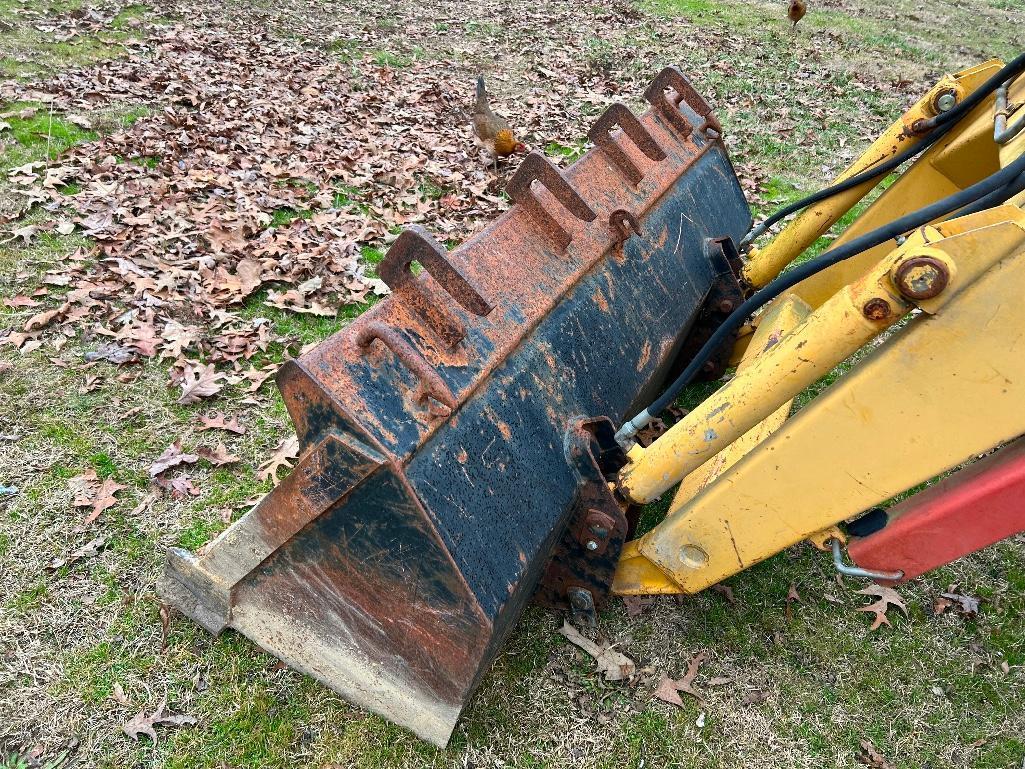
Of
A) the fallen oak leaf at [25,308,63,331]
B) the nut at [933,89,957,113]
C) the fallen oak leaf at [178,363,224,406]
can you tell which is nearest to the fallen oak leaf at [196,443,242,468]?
the fallen oak leaf at [178,363,224,406]

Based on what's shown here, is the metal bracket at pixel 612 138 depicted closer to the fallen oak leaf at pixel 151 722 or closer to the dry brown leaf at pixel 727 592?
the dry brown leaf at pixel 727 592

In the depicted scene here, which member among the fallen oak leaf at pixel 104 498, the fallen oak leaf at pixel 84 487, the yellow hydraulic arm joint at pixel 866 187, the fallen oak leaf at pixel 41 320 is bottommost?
the yellow hydraulic arm joint at pixel 866 187

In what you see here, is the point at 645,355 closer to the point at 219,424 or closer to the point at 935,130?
the point at 935,130

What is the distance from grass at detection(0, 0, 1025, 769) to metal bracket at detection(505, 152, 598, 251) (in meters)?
1.50

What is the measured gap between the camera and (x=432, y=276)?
1.95 metres

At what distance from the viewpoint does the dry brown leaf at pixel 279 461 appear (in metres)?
3.32

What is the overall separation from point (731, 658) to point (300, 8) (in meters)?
10.7

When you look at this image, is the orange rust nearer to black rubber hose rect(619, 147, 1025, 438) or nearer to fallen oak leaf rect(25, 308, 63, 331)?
black rubber hose rect(619, 147, 1025, 438)

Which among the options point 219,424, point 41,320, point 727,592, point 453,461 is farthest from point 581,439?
point 41,320

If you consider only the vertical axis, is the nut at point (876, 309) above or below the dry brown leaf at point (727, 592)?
Answer: above

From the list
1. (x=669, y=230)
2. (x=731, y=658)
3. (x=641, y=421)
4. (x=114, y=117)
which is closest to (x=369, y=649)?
(x=641, y=421)

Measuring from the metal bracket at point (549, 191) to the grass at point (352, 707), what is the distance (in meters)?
1.50

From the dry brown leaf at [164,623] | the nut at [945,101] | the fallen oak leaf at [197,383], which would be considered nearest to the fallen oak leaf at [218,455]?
the fallen oak leaf at [197,383]

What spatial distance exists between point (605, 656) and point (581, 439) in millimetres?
1001
